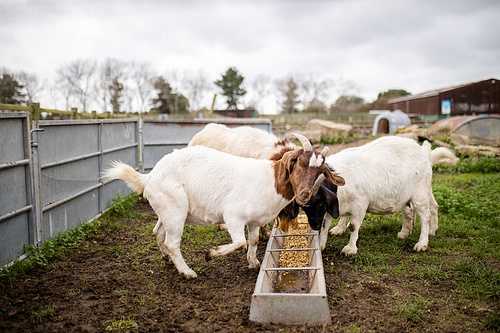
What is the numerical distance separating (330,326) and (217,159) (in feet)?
7.62

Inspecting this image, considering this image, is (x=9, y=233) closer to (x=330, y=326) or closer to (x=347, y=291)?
(x=330, y=326)

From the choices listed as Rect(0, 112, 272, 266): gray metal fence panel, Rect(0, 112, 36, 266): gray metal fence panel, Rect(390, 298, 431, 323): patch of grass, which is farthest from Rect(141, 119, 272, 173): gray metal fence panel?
Rect(390, 298, 431, 323): patch of grass

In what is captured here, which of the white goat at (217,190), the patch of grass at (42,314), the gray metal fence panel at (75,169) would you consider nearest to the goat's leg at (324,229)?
the white goat at (217,190)

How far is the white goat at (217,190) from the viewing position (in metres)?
3.93

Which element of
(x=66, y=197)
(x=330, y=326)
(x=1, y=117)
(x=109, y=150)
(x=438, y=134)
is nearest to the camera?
(x=330, y=326)

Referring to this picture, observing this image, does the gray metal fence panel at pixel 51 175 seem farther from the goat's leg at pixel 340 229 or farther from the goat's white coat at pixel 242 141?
the goat's leg at pixel 340 229

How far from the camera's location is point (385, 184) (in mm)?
5098

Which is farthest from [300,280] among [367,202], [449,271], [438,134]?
[438,134]

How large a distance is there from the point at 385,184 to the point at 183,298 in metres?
3.25

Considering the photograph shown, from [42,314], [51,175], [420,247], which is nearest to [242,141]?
[51,175]

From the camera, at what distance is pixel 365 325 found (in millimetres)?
3203

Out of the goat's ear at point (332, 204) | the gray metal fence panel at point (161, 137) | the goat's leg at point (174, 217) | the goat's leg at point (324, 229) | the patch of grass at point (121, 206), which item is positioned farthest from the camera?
the gray metal fence panel at point (161, 137)

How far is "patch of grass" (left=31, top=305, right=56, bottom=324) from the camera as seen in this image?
10.4 ft

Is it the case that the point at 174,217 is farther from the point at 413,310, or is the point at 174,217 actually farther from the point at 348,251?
the point at 413,310
